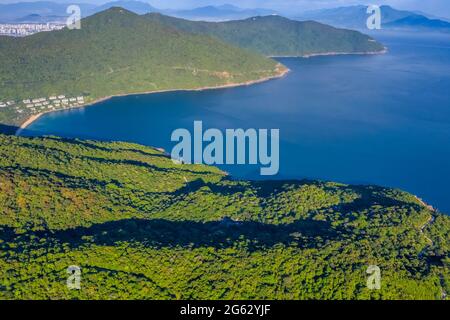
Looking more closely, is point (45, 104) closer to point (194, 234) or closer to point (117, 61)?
→ point (117, 61)

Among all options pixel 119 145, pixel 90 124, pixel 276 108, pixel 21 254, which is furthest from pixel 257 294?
pixel 276 108

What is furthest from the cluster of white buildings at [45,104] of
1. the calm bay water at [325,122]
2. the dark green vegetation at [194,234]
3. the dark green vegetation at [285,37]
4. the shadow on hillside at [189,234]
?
the dark green vegetation at [285,37]

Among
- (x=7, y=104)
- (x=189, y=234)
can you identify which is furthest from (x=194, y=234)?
(x=7, y=104)

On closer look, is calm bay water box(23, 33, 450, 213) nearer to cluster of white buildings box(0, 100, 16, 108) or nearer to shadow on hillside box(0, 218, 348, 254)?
cluster of white buildings box(0, 100, 16, 108)

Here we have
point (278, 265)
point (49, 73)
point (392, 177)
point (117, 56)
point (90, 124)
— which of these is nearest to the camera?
point (278, 265)

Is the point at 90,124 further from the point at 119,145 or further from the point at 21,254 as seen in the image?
the point at 21,254

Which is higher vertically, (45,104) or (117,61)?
(117,61)
